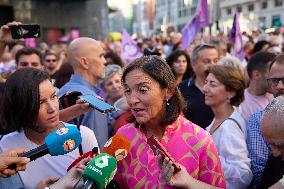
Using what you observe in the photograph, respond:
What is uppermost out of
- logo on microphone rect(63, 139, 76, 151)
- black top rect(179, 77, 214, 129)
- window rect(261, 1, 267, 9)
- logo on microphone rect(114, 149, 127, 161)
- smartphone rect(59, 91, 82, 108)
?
window rect(261, 1, 267, 9)

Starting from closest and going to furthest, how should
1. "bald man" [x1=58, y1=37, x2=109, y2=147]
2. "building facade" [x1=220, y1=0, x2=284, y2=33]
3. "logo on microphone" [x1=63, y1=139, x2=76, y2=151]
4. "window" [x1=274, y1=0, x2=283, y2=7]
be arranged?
"logo on microphone" [x1=63, y1=139, x2=76, y2=151] < "bald man" [x1=58, y1=37, x2=109, y2=147] < "window" [x1=274, y1=0, x2=283, y2=7] < "building facade" [x1=220, y1=0, x2=284, y2=33]

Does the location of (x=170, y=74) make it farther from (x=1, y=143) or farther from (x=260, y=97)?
(x=260, y=97)

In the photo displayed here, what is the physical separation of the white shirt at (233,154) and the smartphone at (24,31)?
1.67 m

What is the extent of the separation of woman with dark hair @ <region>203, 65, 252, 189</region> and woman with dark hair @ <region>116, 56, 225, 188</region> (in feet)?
1.81

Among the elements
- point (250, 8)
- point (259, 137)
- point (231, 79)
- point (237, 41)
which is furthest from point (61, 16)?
point (250, 8)

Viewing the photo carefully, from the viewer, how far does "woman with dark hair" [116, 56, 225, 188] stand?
6.79 ft

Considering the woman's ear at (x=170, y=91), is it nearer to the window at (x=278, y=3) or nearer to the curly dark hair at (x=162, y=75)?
the curly dark hair at (x=162, y=75)

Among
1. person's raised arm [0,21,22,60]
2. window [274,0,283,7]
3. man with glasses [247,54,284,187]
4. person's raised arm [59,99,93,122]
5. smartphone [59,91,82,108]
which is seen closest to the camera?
person's raised arm [59,99,93,122]

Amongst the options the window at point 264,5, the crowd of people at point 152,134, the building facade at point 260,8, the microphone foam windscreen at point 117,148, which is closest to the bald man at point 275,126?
the crowd of people at point 152,134

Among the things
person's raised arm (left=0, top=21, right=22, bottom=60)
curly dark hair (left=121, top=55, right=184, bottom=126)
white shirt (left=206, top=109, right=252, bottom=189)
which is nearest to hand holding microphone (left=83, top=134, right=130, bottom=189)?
curly dark hair (left=121, top=55, right=184, bottom=126)

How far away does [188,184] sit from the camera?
186 centimetres

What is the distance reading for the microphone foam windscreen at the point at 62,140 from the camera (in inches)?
67.6

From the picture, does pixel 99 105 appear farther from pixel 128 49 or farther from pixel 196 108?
pixel 128 49

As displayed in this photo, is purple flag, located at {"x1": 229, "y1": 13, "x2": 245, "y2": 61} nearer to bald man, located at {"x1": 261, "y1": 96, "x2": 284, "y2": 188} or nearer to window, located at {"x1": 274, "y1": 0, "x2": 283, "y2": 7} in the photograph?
bald man, located at {"x1": 261, "y1": 96, "x2": 284, "y2": 188}
